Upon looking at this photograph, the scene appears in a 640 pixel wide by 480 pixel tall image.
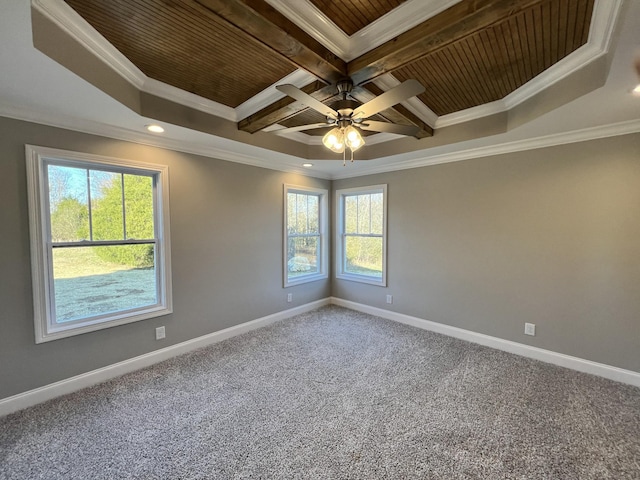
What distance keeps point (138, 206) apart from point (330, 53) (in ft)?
7.75

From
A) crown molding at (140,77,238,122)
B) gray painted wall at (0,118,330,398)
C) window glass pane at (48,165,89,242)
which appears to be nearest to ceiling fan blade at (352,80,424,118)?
crown molding at (140,77,238,122)

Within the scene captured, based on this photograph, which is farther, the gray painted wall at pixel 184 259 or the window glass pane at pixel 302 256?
the window glass pane at pixel 302 256

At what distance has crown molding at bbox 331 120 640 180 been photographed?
8.15ft

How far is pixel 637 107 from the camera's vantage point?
2.14 meters

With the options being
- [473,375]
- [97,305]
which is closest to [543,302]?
[473,375]

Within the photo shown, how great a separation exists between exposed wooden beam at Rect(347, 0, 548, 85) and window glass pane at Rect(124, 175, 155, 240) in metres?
2.33

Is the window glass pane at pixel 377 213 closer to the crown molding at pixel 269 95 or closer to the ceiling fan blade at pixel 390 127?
the ceiling fan blade at pixel 390 127

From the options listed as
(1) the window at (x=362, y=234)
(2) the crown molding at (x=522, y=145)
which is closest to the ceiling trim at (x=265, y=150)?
(2) the crown molding at (x=522, y=145)

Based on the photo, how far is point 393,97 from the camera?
5.44ft

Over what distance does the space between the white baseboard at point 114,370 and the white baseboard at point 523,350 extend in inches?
76.0

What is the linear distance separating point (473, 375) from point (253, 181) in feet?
11.0

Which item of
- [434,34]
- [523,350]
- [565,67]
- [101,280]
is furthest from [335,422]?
[565,67]

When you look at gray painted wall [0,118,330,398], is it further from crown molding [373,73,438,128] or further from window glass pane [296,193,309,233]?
crown molding [373,73,438,128]

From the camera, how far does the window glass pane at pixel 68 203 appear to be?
236 cm
